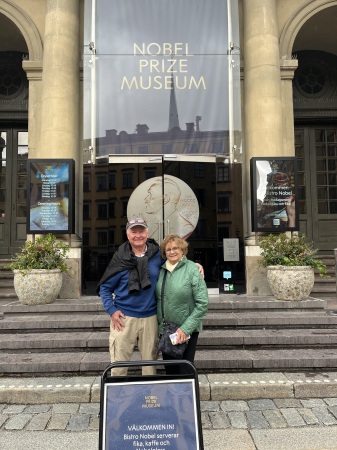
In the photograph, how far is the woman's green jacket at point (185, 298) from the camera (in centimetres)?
348

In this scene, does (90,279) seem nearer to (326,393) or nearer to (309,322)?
(309,322)

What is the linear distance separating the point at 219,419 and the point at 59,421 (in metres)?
1.54

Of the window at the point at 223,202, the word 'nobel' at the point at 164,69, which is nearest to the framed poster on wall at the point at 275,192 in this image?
the window at the point at 223,202

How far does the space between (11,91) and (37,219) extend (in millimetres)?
5097

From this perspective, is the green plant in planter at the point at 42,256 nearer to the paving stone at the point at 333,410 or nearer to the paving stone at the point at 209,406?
the paving stone at the point at 209,406

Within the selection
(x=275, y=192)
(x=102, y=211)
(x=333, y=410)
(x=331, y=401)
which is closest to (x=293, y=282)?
(x=275, y=192)

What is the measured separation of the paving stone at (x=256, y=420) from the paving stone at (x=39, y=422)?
1.94 m

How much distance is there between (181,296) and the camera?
349 cm

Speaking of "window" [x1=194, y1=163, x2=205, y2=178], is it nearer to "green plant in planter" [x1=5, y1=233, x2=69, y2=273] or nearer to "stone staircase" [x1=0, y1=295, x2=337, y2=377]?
"stone staircase" [x1=0, y1=295, x2=337, y2=377]

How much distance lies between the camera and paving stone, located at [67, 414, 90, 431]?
3.88 meters

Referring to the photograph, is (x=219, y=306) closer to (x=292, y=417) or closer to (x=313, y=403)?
(x=313, y=403)

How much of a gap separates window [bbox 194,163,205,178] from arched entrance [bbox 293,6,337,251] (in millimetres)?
3928

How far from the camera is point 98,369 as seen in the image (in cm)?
515

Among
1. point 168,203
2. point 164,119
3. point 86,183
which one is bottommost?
point 168,203
